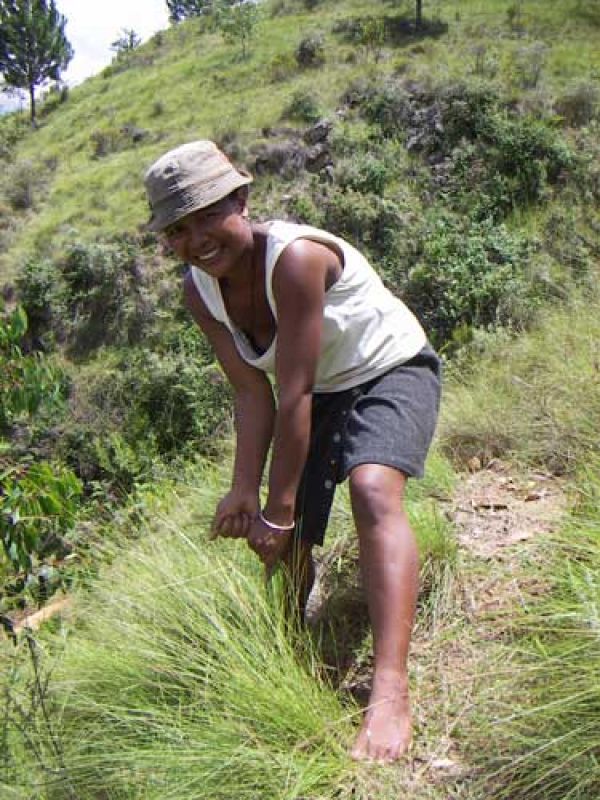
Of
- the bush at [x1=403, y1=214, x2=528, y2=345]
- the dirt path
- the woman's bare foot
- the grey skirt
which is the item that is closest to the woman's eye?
the grey skirt

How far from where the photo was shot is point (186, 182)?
1760 millimetres

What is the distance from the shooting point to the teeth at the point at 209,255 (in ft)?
6.10

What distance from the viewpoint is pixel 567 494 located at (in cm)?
260

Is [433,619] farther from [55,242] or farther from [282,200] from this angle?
[55,242]

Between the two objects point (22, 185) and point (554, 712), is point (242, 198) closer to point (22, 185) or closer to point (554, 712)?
point (554, 712)

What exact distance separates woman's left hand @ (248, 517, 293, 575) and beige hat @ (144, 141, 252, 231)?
77cm

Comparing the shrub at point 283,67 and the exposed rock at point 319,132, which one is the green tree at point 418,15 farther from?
the exposed rock at point 319,132

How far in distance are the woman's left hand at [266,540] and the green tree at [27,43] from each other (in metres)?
38.5

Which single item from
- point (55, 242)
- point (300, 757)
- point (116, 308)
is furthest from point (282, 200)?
point (300, 757)

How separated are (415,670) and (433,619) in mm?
216

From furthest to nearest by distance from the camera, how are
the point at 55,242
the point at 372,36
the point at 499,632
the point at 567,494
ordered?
1. the point at 372,36
2. the point at 55,242
3. the point at 567,494
4. the point at 499,632

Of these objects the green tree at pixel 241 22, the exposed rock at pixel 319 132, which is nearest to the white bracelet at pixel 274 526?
the exposed rock at pixel 319 132

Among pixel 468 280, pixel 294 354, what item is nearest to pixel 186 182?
pixel 294 354

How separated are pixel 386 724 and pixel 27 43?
41731 millimetres
